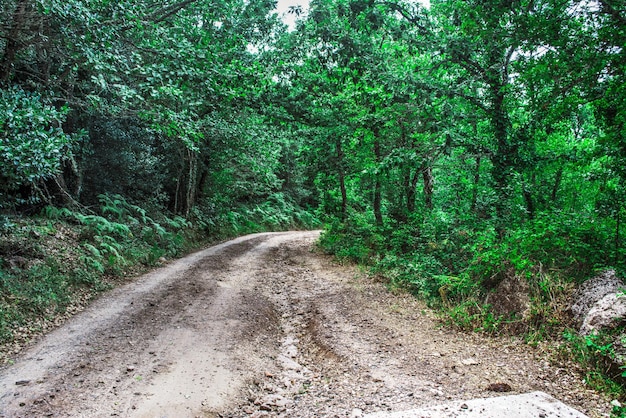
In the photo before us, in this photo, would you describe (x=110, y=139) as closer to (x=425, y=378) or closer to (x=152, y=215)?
(x=152, y=215)

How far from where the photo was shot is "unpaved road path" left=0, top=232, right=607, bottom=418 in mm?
4145

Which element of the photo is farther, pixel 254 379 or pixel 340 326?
pixel 340 326

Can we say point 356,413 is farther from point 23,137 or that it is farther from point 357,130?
point 357,130

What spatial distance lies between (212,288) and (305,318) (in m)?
2.91

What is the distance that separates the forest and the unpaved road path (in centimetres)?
76

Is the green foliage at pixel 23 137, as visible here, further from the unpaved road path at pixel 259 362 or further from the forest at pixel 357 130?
the unpaved road path at pixel 259 362

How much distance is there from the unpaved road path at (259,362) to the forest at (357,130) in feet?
2.49

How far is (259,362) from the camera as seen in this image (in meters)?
5.45

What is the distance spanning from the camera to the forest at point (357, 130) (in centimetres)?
613

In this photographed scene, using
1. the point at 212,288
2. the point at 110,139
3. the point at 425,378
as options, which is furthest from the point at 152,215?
the point at 425,378

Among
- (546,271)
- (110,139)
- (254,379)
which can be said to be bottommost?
(254,379)

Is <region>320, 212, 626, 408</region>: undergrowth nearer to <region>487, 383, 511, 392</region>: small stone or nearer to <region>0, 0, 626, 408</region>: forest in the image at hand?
<region>0, 0, 626, 408</region>: forest

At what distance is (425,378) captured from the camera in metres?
4.54

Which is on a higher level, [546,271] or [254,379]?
[546,271]
